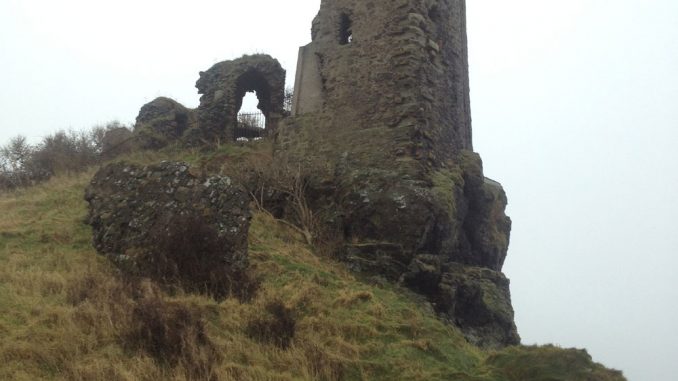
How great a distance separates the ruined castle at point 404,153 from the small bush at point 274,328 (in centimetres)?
329

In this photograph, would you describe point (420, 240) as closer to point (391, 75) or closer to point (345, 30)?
point (391, 75)

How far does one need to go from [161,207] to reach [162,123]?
10.9m

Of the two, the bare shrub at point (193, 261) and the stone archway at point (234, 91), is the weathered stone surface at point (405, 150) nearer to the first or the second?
the bare shrub at point (193, 261)

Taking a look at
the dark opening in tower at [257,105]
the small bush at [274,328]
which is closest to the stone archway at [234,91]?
the dark opening in tower at [257,105]

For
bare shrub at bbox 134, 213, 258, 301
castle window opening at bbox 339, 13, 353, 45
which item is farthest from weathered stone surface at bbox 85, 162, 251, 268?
castle window opening at bbox 339, 13, 353, 45

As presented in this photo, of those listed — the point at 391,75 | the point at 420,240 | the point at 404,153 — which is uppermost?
the point at 391,75

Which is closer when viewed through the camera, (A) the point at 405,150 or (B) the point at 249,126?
(A) the point at 405,150

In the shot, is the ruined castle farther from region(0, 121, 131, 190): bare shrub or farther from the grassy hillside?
region(0, 121, 131, 190): bare shrub

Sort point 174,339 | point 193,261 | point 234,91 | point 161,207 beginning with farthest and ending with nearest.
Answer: point 234,91
point 161,207
point 193,261
point 174,339

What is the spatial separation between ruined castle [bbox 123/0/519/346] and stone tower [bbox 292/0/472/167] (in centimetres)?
2

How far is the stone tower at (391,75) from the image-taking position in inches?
446

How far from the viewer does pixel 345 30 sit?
1276 centimetres

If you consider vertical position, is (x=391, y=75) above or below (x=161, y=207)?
above

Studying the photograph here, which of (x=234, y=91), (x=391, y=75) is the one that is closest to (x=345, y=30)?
(x=391, y=75)
